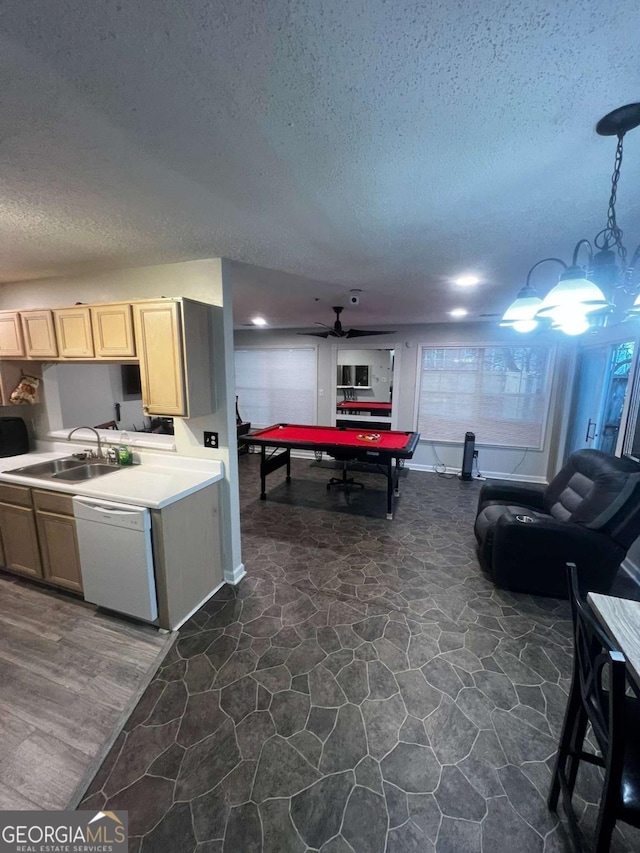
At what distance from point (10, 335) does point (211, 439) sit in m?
1.97

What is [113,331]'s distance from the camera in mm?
2436

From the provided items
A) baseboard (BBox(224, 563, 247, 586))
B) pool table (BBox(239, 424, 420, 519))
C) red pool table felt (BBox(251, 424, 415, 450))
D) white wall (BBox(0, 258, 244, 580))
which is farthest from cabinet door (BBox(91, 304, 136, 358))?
red pool table felt (BBox(251, 424, 415, 450))

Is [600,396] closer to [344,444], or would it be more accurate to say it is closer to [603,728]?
[344,444]

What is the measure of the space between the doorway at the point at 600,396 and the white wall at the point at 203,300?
13.4 ft

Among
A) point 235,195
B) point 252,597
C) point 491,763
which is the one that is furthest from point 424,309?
point 491,763

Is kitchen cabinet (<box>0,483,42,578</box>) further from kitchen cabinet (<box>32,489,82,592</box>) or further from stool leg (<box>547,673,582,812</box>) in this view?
stool leg (<box>547,673,582,812</box>)

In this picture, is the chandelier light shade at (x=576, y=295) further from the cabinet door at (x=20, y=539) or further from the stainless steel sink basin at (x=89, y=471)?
the cabinet door at (x=20, y=539)

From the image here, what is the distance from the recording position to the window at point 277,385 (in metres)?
6.79

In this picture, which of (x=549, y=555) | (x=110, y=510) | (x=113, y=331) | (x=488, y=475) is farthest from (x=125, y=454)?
(x=488, y=475)

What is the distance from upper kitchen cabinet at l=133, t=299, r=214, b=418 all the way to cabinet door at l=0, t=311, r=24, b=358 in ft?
4.27

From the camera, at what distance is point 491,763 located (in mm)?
1586

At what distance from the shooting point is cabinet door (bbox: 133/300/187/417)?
7.33ft

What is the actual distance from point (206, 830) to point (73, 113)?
2568mm

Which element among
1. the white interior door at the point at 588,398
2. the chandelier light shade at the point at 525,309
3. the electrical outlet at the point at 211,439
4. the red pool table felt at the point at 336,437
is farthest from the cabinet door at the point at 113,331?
the white interior door at the point at 588,398
